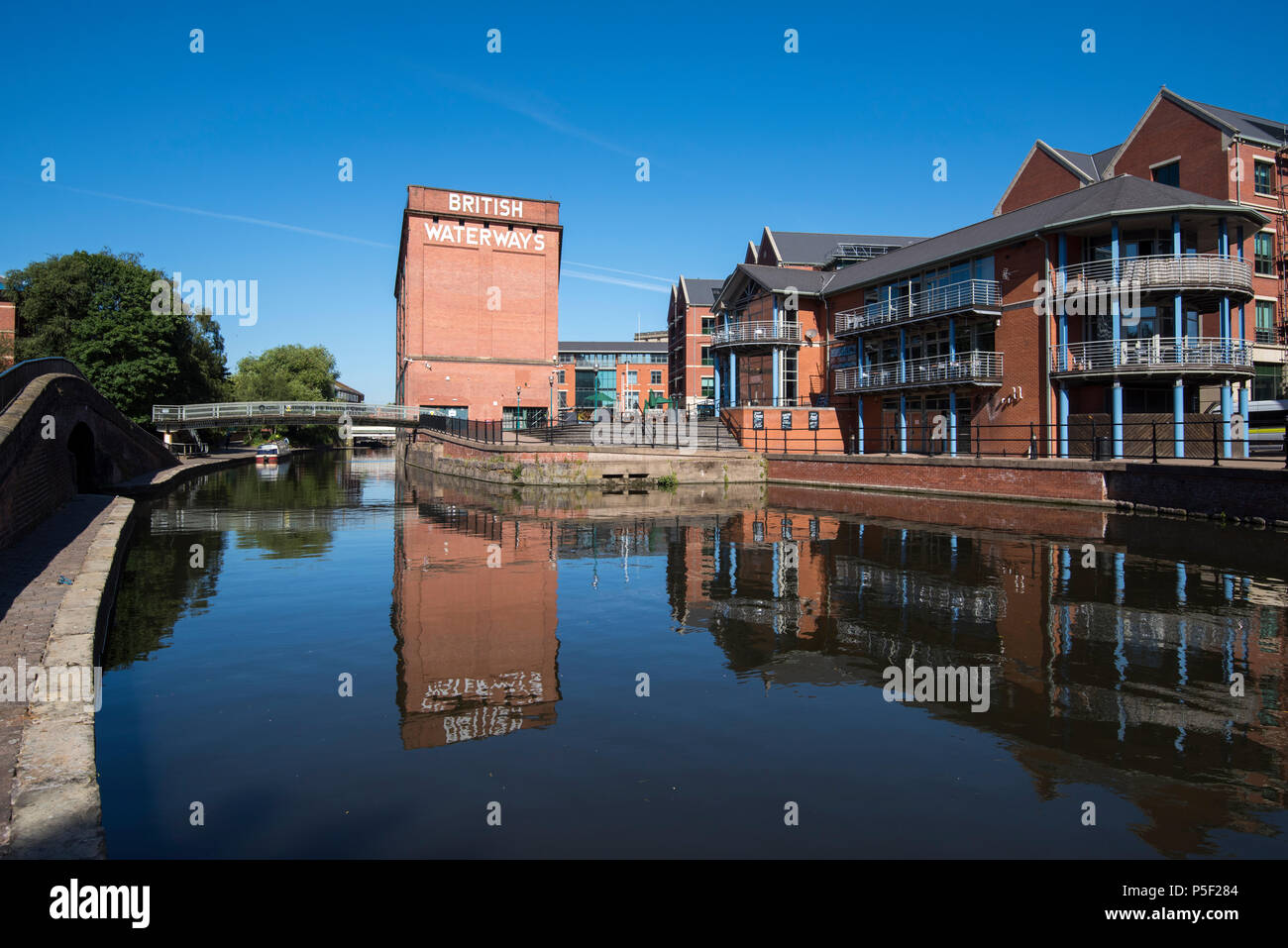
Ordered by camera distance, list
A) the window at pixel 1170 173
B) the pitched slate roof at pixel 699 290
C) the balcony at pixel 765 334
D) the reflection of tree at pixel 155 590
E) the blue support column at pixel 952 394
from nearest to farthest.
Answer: the reflection of tree at pixel 155 590 < the blue support column at pixel 952 394 < the window at pixel 1170 173 < the balcony at pixel 765 334 < the pitched slate roof at pixel 699 290

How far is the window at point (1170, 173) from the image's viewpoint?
3616cm

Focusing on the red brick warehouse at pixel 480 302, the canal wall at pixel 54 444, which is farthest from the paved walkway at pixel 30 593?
the red brick warehouse at pixel 480 302

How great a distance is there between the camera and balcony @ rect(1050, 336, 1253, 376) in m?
23.0

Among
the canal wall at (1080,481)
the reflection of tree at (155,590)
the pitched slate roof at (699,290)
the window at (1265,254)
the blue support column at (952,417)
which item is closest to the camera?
the reflection of tree at (155,590)

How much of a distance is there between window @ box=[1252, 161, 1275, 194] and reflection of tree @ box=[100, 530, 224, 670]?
43712 millimetres

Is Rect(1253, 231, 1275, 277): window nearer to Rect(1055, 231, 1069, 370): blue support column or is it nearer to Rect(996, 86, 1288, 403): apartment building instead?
Rect(996, 86, 1288, 403): apartment building

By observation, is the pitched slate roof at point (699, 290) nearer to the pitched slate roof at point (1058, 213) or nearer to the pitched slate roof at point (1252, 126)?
the pitched slate roof at point (1058, 213)

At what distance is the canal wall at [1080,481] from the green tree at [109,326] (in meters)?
35.5

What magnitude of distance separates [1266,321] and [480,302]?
44.0 meters

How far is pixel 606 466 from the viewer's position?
28766mm

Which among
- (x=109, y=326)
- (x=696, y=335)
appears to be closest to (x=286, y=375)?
(x=109, y=326)
